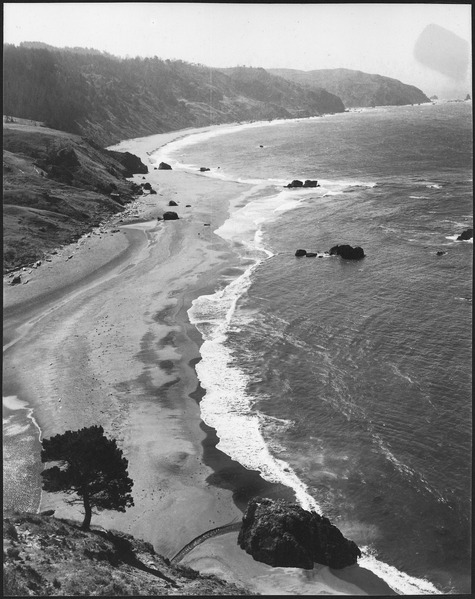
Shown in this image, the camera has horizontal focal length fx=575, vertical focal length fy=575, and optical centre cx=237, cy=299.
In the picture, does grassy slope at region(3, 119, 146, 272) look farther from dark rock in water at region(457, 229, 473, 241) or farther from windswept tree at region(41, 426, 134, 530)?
dark rock in water at region(457, 229, 473, 241)

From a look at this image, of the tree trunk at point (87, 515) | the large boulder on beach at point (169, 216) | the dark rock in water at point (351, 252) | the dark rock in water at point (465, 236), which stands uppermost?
the large boulder on beach at point (169, 216)

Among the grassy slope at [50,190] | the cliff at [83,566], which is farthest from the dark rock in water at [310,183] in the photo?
the cliff at [83,566]

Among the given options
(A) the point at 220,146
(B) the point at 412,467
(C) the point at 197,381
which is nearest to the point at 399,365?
(B) the point at 412,467

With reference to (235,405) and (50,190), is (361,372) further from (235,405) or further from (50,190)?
(50,190)

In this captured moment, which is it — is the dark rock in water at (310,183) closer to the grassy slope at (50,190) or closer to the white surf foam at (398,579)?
the grassy slope at (50,190)

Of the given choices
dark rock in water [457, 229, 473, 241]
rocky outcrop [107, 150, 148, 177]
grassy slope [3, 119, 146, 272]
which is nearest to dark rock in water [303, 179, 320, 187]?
grassy slope [3, 119, 146, 272]
